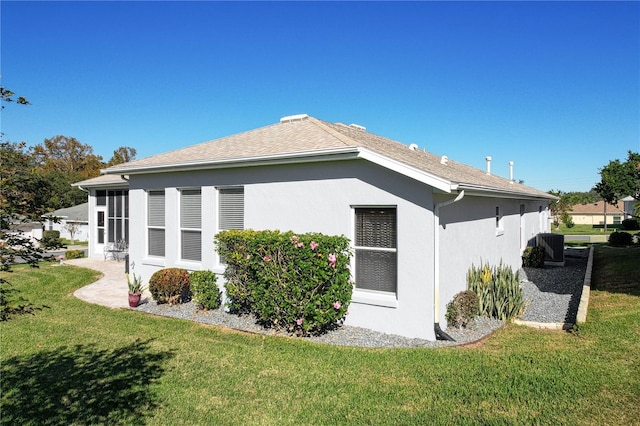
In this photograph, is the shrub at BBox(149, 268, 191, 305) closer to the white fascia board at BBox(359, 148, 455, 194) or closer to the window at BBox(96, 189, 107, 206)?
the white fascia board at BBox(359, 148, 455, 194)

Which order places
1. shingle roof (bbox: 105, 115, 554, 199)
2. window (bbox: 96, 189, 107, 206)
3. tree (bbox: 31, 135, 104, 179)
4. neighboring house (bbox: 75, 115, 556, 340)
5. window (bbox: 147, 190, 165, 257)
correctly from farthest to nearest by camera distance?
tree (bbox: 31, 135, 104, 179), window (bbox: 96, 189, 107, 206), window (bbox: 147, 190, 165, 257), shingle roof (bbox: 105, 115, 554, 199), neighboring house (bbox: 75, 115, 556, 340)

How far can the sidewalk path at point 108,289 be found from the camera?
441 inches

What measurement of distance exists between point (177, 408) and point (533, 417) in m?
4.23

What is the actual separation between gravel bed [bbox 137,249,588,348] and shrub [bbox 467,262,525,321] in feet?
0.85

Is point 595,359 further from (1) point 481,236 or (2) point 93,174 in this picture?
(2) point 93,174

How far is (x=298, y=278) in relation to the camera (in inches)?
302

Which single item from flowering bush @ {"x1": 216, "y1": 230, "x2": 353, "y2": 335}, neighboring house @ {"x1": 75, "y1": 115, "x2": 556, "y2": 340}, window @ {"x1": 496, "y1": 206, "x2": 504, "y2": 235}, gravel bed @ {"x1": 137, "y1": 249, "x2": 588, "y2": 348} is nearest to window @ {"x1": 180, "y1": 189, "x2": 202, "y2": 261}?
neighboring house @ {"x1": 75, "y1": 115, "x2": 556, "y2": 340}

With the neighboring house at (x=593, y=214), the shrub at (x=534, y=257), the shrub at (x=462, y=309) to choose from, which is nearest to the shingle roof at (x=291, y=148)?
the shrub at (x=462, y=309)

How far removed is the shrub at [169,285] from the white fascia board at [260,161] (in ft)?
9.49

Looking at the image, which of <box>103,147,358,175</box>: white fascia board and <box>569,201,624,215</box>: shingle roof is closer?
<box>103,147,358,175</box>: white fascia board

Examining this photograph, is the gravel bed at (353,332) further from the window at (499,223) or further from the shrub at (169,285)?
the window at (499,223)

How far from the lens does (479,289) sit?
363 inches

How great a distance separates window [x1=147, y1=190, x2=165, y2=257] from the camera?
468 inches

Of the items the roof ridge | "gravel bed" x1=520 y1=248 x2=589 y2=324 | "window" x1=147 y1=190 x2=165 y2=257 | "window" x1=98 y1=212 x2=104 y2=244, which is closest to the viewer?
the roof ridge
